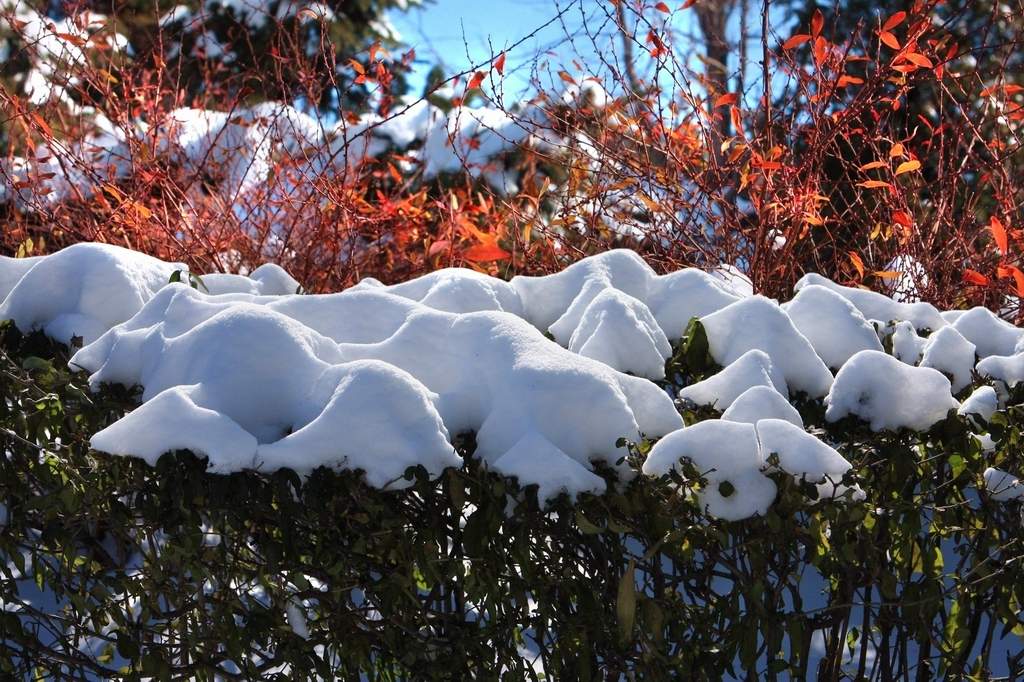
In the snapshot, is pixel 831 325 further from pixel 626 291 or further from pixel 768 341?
pixel 626 291

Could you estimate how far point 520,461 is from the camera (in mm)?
1738

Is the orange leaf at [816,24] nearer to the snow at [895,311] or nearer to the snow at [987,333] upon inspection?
the snow at [895,311]

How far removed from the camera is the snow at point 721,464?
1.75 m

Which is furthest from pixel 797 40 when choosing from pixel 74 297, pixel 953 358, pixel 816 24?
pixel 74 297

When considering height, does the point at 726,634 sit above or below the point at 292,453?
below

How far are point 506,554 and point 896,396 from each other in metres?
0.82

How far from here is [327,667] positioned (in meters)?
2.06

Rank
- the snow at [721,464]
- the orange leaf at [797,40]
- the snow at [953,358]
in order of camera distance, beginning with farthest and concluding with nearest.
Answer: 1. the orange leaf at [797,40]
2. the snow at [953,358]
3. the snow at [721,464]

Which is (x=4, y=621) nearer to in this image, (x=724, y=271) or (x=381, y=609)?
(x=381, y=609)

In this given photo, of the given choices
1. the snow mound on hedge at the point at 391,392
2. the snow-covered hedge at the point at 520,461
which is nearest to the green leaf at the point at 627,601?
the snow-covered hedge at the point at 520,461

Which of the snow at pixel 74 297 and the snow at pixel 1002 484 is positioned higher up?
the snow at pixel 74 297

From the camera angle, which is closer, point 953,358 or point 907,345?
point 953,358

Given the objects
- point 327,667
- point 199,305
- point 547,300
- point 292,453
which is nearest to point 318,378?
point 292,453

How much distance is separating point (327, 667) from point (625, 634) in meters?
0.64
